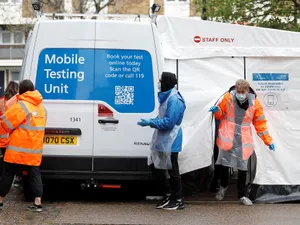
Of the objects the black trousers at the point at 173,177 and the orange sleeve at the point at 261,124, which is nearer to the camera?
the black trousers at the point at 173,177

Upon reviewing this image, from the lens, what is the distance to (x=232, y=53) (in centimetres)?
771

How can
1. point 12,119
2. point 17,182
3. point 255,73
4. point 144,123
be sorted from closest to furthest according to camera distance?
point 12,119 < point 144,123 < point 255,73 < point 17,182

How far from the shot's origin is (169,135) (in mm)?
7047

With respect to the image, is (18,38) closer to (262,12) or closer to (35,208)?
(262,12)

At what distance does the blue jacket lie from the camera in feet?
22.4

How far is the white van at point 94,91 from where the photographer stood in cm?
711

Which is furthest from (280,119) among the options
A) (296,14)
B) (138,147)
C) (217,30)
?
(296,14)

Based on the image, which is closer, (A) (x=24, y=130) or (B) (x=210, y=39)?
(A) (x=24, y=130)

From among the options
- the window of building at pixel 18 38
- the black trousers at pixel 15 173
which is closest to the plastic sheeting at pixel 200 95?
the black trousers at pixel 15 173

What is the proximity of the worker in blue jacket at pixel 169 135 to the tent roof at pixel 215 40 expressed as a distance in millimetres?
868

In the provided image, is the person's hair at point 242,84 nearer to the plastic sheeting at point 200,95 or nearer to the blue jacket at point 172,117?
the plastic sheeting at point 200,95

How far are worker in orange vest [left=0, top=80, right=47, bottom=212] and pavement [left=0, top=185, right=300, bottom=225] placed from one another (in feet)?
1.85

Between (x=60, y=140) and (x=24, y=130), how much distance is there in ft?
1.89

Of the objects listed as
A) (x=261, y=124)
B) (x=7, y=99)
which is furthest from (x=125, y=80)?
(x=261, y=124)
